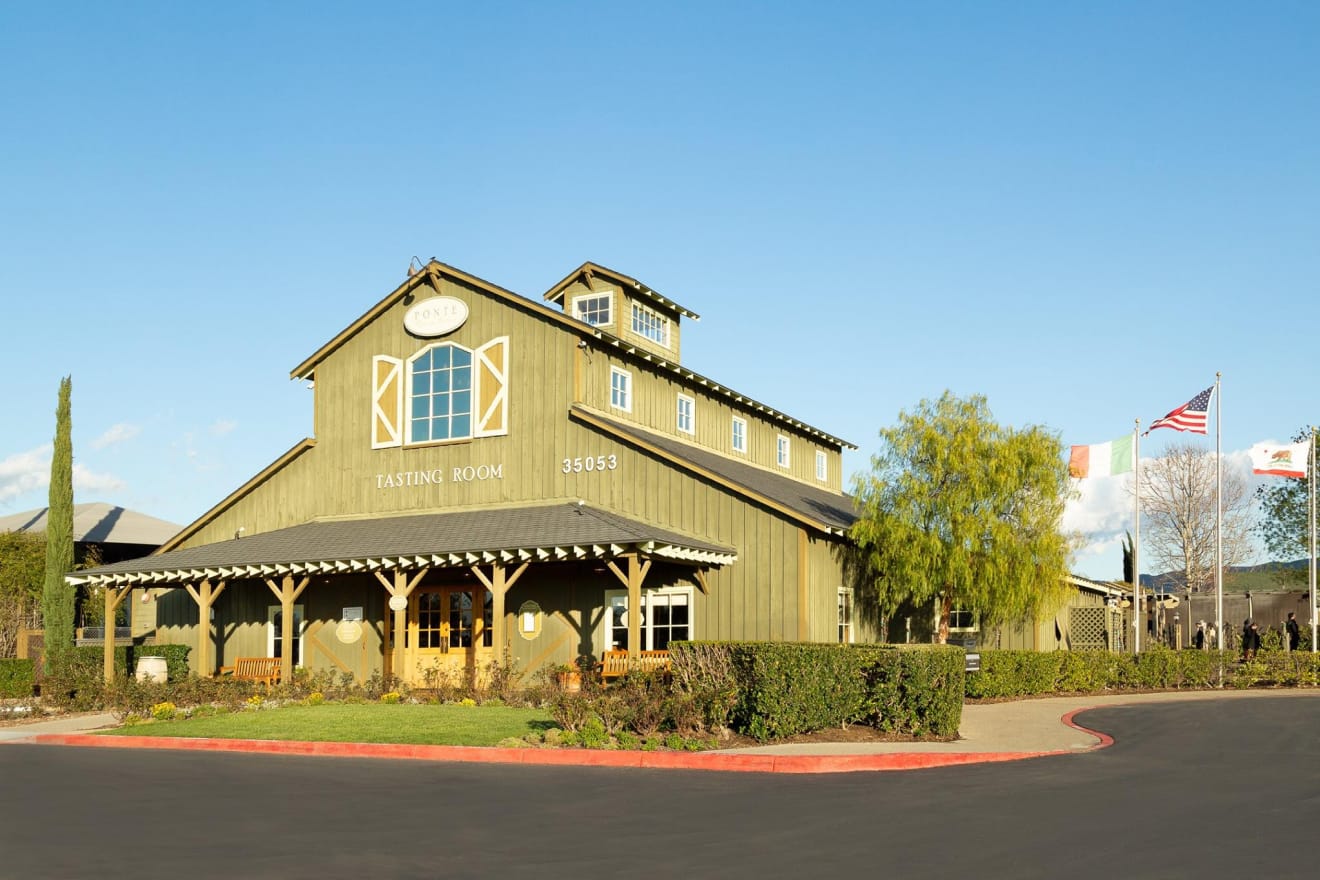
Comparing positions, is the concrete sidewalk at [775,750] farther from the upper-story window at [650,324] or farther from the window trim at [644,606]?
the upper-story window at [650,324]

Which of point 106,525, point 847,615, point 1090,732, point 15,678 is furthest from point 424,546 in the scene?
point 106,525

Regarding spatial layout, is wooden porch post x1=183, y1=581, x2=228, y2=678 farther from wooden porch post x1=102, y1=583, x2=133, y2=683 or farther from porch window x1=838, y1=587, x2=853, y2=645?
porch window x1=838, y1=587, x2=853, y2=645

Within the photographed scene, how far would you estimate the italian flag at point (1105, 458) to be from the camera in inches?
1342

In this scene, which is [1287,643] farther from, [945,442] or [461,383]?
[461,383]

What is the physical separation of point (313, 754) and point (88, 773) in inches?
120

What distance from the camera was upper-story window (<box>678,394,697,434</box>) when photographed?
30734 millimetres

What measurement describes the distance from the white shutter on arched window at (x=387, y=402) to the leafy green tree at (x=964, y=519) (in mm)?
10808

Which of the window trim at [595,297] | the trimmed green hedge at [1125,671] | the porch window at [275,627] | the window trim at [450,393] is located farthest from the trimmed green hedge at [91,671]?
the trimmed green hedge at [1125,671]

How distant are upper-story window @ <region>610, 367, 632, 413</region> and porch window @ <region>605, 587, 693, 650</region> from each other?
488cm

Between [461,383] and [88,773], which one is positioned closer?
[88,773]

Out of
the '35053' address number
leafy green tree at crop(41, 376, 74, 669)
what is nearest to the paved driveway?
the '35053' address number

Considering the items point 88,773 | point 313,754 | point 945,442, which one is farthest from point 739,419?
point 88,773

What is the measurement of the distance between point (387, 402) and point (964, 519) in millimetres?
13451

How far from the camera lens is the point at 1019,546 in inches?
1036
